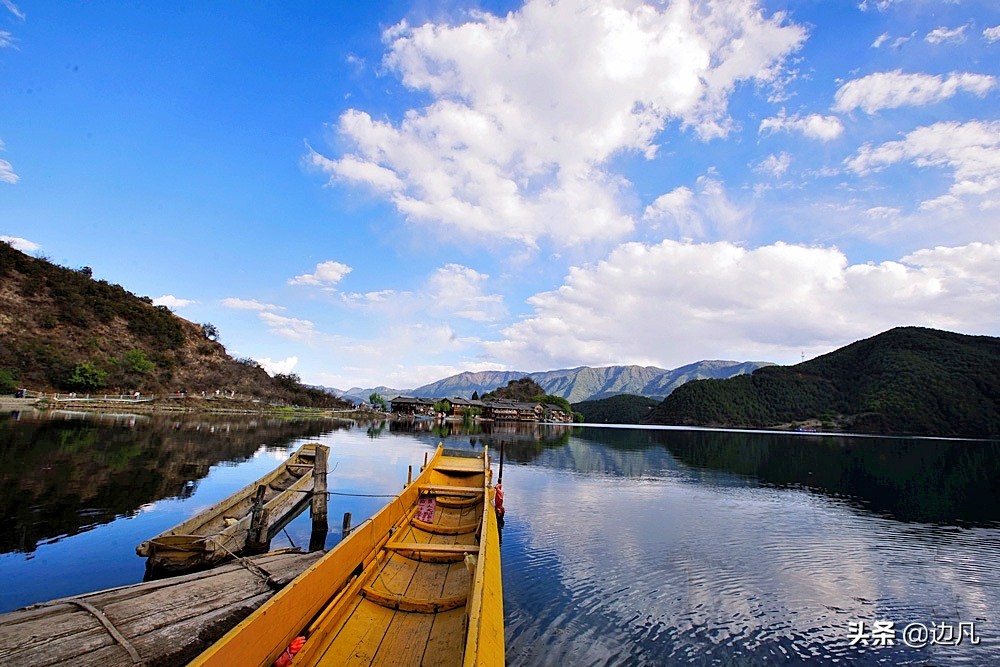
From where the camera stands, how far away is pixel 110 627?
541 cm

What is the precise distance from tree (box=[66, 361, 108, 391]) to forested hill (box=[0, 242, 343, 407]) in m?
0.09

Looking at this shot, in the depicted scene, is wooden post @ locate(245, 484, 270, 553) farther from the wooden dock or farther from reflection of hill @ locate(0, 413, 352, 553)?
reflection of hill @ locate(0, 413, 352, 553)

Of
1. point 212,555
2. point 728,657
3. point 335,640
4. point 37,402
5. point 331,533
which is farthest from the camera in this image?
point 37,402

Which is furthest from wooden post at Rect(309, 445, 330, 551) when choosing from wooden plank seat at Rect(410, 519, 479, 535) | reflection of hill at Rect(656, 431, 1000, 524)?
reflection of hill at Rect(656, 431, 1000, 524)

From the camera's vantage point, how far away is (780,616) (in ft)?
33.4

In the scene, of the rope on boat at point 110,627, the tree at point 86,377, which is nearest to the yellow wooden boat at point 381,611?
the rope on boat at point 110,627

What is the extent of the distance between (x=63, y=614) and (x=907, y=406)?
490 ft

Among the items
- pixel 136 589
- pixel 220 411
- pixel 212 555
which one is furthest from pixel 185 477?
pixel 220 411

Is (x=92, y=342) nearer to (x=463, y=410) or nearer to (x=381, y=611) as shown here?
(x=381, y=611)

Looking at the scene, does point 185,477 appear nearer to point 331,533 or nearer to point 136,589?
point 331,533

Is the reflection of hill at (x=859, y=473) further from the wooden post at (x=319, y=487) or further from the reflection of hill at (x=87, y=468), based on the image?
the reflection of hill at (x=87, y=468)

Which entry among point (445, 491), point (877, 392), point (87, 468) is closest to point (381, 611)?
point (445, 491)

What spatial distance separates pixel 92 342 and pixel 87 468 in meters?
52.6

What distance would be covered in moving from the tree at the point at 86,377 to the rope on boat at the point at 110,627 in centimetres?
6227
